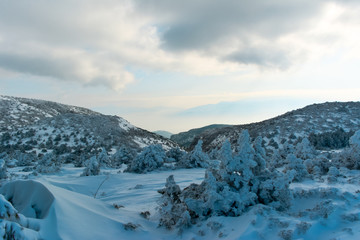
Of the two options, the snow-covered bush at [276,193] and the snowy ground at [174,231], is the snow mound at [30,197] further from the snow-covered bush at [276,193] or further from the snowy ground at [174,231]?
the snow-covered bush at [276,193]

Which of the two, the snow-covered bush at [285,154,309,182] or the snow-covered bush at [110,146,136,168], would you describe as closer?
the snow-covered bush at [285,154,309,182]

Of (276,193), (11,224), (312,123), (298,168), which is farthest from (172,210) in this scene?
(312,123)

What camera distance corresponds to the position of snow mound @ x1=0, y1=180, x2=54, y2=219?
14.5ft

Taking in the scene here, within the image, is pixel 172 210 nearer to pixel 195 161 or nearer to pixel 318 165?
pixel 318 165

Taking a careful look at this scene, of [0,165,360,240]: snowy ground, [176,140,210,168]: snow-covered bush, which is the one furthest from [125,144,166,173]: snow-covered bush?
[0,165,360,240]: snowy ground

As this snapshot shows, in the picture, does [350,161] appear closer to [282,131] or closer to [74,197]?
[74,197]

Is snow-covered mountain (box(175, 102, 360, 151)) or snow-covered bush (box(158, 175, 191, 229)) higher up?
snow-covered mountain (box(175, 102, 360, 151))

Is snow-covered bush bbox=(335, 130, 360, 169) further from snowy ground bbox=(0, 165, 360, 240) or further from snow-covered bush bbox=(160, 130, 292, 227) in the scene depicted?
snow-covered bush bbox=(160, 130, 292, 227)

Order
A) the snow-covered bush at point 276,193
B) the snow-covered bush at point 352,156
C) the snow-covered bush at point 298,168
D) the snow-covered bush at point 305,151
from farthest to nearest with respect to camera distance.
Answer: the snow-covered bush at point 305,151, the snow-covered bush at point 352,156, the snow-covered bush at point 298,168, the snow-covered bush at point 276,193

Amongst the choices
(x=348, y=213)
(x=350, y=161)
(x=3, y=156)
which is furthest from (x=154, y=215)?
(x=3, y=156)

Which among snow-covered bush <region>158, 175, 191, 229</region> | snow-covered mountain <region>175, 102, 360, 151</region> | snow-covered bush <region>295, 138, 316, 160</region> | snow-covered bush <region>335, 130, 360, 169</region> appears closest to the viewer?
snow-covered bush <region>158, 175, 191, 229</region>

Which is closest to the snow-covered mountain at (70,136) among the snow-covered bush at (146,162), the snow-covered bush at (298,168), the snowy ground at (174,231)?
the snow-covered bush at (146,162)

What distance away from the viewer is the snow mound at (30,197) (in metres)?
4.41

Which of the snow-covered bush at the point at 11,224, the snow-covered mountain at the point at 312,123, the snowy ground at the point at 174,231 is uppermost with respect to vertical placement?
the snow-covered mountain at the point at 312,123
